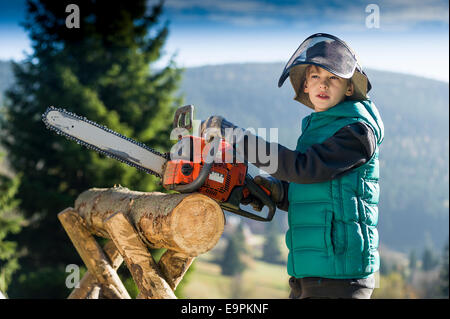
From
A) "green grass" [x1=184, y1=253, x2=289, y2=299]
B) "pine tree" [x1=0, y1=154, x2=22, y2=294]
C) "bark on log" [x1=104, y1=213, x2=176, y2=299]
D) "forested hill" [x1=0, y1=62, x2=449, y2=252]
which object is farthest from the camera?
"green grass" [x1=184, y1=253, x2=289, y2=299]

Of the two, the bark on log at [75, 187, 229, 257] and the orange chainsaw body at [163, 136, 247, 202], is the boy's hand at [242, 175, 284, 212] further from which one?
the bark on log at [75, 187, 229, 257]

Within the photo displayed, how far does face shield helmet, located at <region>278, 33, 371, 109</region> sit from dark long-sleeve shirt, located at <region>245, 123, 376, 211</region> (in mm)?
282

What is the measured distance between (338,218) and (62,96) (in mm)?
13056

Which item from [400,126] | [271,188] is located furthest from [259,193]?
[400,126]

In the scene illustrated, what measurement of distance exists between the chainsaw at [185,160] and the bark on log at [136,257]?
1.24ft

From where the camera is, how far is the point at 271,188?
10.1ft

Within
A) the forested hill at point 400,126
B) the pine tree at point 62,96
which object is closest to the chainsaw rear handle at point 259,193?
the pine tree at point 62,96

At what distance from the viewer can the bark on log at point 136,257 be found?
2973 millimetres

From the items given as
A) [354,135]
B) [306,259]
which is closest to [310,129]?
[354,135]

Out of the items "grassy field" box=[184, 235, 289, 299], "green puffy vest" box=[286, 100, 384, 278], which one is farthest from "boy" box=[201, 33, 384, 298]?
"grassy field" box=[184, 235, 289, 299]

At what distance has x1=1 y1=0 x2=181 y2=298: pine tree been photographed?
14664 millimetres

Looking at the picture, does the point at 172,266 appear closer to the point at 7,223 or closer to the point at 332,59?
the point at 332,59

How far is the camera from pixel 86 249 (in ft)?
12.2
